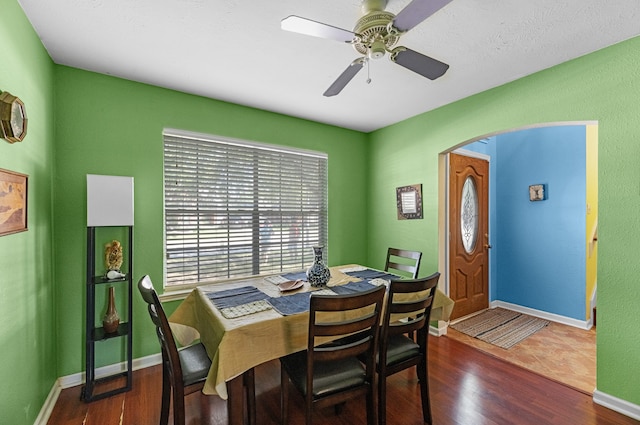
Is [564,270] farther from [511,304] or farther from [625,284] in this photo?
[625,284]

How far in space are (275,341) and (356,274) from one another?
49.4 inches

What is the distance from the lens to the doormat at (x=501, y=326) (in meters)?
3.11

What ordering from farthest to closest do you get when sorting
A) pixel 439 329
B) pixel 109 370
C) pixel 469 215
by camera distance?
pixel 469 215 < pixel 439 329 < pixel 109 370

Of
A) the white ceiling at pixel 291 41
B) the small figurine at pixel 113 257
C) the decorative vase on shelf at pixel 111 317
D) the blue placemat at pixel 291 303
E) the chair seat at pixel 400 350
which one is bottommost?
the chair seat at pixel 400 350

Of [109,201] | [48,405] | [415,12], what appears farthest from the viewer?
[109,201]

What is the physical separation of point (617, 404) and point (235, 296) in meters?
2.76

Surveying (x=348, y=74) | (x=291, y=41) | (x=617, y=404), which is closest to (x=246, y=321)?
(x=348, y=74)

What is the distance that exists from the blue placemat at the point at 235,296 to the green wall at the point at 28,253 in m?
1.02

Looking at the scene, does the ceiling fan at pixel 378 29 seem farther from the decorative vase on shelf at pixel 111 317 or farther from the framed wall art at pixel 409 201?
the decorative vase on shelf at pixel 111 317

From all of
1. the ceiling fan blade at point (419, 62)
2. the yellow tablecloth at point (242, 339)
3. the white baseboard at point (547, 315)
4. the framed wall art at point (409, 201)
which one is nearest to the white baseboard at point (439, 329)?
the framed wall art at point (409, 201)

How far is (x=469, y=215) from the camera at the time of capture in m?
3.84

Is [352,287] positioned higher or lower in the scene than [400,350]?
higher

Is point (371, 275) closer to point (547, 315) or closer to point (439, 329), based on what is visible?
point (439, 329)

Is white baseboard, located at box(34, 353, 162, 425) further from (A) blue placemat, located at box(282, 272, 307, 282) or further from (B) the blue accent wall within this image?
(B) the blue accent wall
